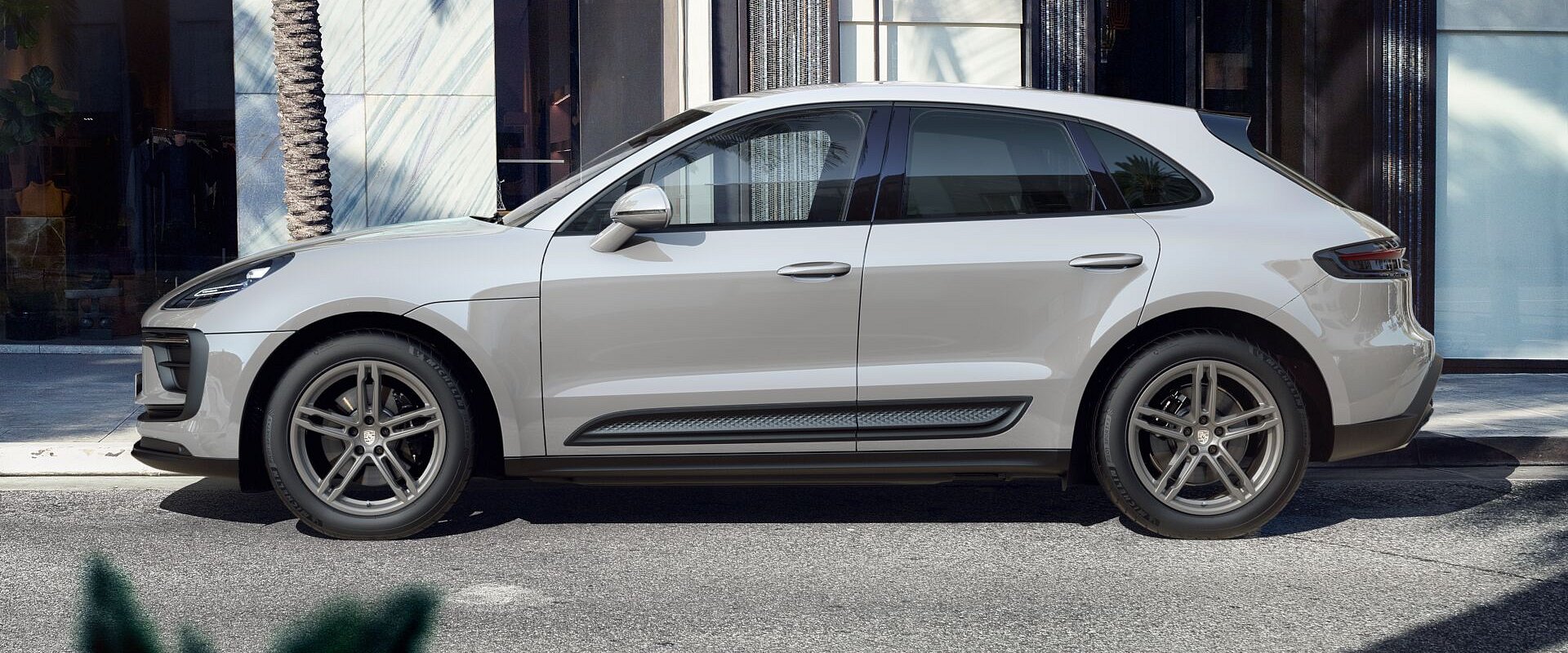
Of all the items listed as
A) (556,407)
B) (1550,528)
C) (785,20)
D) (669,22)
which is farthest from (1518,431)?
(669,22)

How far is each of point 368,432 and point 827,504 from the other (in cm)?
195

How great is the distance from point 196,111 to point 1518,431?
1003 cm

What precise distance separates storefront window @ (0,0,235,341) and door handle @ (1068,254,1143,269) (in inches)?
347

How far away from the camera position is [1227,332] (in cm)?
529

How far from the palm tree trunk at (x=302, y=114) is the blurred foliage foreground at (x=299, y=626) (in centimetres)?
834

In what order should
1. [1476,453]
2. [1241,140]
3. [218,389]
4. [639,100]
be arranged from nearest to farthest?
1. [218,389]
2. [1241,140]
3. [1476,453]
4. [639,100]

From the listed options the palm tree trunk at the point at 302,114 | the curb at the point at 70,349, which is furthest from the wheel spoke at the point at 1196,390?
the curb at the point at 70,349

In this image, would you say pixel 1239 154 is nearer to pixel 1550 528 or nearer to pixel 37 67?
pixel 1550 528

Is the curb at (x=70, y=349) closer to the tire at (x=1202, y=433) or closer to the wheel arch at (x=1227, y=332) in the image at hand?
the wheel arch at (x=1227, y=332)

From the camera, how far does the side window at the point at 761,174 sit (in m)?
5.27

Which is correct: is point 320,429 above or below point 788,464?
above

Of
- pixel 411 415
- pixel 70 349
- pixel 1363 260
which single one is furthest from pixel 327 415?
pixel 70 349

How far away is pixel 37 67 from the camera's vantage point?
12.1m

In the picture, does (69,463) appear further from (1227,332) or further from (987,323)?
(1227,332)
